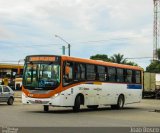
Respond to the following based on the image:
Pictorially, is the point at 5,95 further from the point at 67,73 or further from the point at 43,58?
the point at 67,73

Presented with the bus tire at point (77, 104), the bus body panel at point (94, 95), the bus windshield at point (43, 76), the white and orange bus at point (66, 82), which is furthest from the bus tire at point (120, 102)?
the bus windshield at point (43, 76)

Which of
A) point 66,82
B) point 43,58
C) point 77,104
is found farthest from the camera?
point 77,104

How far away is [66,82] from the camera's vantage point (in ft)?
79.3

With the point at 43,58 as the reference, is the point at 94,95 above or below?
below

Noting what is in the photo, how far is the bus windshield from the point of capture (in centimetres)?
2375

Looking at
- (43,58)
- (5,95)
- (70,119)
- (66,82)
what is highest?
(43,58)

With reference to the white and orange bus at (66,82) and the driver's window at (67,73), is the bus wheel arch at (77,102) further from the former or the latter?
the driver's window at (67,73)

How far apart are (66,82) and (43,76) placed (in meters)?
1.23

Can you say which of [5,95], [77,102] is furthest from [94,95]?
[5,95]

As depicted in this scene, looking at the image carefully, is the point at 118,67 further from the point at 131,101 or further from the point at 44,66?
the point at 44,66

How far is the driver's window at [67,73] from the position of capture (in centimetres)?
2402

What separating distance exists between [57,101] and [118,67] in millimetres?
7861

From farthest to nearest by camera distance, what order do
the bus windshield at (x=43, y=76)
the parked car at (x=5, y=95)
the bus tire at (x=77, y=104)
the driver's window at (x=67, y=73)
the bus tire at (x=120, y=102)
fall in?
the parked car at (x=5, y=95) < the bus tire at (x=120, y=102) < the bus tire at (x=77, y=104) < the driver's window at (x=67, y=73) < the bus windshield at (x=43, y=76)

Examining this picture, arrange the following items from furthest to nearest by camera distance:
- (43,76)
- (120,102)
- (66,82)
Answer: (120,102), (66,82), (43,76)
